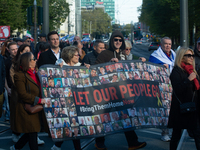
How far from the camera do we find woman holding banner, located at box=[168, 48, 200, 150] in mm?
4664

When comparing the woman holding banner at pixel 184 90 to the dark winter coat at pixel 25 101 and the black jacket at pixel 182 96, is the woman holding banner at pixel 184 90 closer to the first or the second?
the black jacket at pixel 182 96

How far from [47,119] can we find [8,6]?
3791 centimetres

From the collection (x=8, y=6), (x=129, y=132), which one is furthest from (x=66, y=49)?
(x=8, y=6)

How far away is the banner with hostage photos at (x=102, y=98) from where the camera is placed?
4.90 metres

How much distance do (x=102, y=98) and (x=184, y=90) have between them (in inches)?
49.2

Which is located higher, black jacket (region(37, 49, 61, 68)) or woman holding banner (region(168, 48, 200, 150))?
black jacket (region(37, 49, 61, 68))

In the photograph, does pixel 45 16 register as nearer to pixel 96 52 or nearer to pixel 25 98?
pixel 96 52

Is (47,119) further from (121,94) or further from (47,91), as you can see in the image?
(121,94)

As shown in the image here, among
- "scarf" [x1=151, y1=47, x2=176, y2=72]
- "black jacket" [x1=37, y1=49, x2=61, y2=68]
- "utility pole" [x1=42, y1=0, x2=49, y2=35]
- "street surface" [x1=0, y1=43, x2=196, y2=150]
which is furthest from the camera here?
"utility pole" [x1=42, y1=0, x2=49, y2=35]

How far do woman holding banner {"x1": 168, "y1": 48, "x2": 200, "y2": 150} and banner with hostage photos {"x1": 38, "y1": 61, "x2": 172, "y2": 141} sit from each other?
2.23 feet

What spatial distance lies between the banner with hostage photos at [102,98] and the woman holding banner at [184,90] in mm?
681

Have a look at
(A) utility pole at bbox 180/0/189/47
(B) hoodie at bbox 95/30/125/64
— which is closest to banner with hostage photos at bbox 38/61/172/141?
(B) hoodie at bbox 95/30/125/64

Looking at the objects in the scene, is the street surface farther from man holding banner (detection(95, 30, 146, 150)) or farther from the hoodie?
the hoodie

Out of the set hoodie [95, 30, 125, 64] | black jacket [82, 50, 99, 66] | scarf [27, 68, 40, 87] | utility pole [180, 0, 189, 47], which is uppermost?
utility pole [180, 0, 189, 47]
